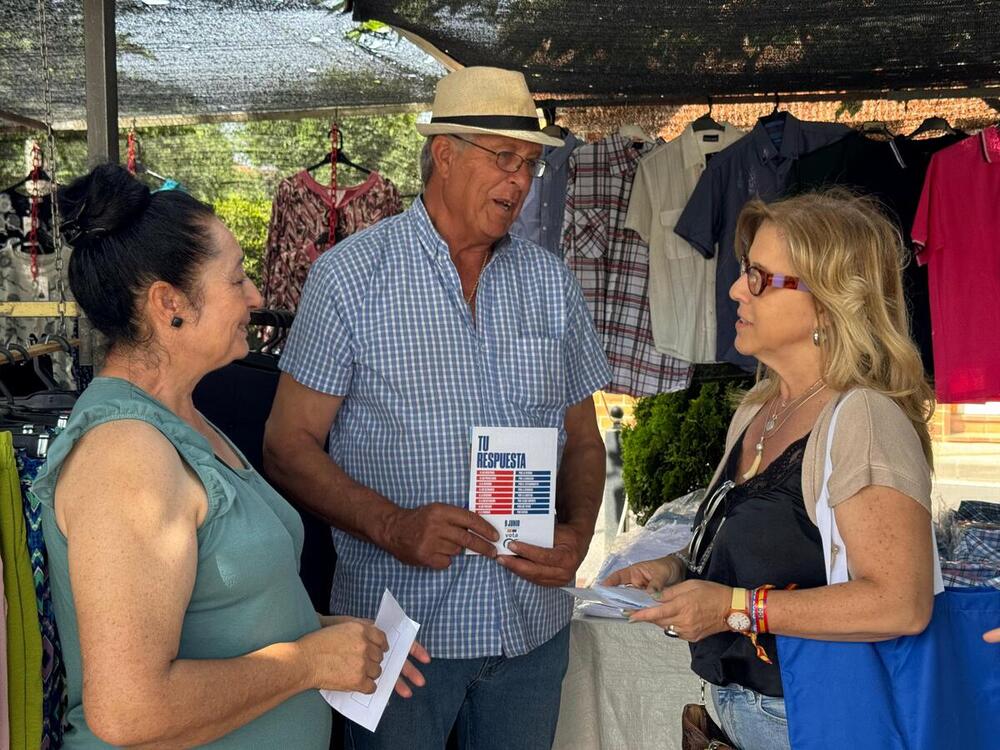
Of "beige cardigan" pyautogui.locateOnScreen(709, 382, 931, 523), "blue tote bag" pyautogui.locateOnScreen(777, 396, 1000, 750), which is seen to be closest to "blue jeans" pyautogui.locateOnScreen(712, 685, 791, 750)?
"blue tote bag" pyautogui.locateOnScreen(777, 396, 1000, 750)

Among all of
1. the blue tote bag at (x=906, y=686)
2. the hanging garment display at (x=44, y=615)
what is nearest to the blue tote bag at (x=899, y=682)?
the blue tote bag at (x=906, y=686)

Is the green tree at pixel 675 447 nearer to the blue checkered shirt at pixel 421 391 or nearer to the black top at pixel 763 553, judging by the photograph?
the blue checkered shirt at pixel 421 391

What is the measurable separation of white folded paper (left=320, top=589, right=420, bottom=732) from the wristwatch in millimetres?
574

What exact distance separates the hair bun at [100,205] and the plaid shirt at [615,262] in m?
3.80

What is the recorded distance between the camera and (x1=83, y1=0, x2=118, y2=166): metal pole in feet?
7.99

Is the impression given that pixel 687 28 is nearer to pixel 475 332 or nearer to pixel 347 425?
pixel 475 332

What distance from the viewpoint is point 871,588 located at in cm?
188

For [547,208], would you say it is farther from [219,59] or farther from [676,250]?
[219,59]

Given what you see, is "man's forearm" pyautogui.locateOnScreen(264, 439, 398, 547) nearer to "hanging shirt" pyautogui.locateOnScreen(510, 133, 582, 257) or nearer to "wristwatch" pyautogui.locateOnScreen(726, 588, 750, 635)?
"wristwatch" pyautogui.locateOnScreen(726, 588, 750, 635)

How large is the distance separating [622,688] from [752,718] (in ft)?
5.29

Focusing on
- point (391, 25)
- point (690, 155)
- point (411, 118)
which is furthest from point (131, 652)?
point (411, 118)

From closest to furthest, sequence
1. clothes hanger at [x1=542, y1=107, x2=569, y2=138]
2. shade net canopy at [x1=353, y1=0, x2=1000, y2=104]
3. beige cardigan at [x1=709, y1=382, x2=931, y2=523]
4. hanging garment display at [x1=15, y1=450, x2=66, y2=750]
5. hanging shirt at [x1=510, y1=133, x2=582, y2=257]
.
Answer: hanging garment display at [x1=15, y1=450, x2=66, y2=750] < beige cardigan at [x1=709, y1=382, x2=931, y2=523] < shade net canopy at [x1=353, y1=0, x2=1000, y2=104] < clothes hanger at [x1=542, y1=107, x2=569, y2=138] < hanging shirt at [x1=510, y1=133, x2=582, y2=257]

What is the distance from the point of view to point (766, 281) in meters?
2.17

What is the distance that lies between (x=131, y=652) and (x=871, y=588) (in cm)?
122
